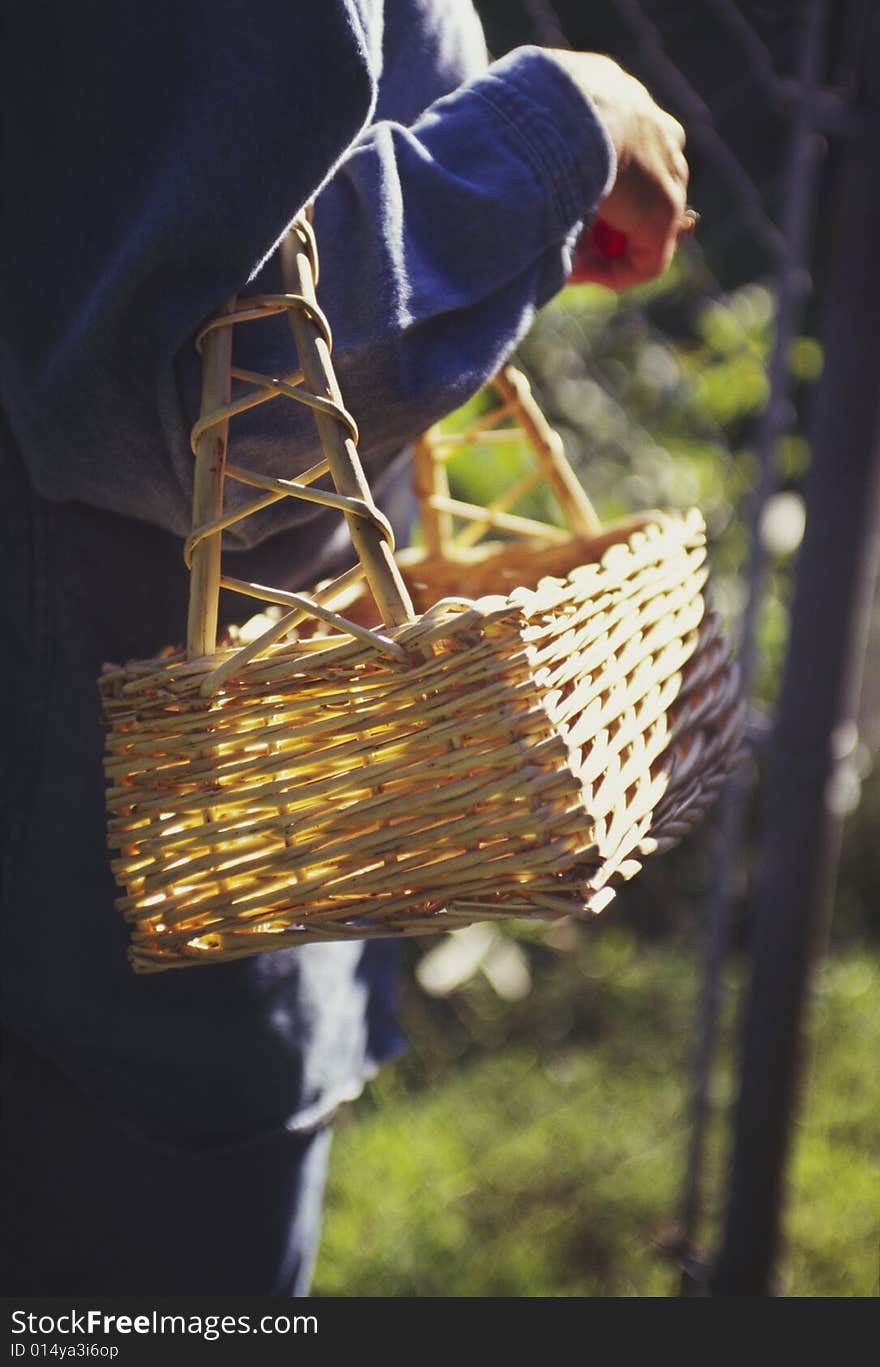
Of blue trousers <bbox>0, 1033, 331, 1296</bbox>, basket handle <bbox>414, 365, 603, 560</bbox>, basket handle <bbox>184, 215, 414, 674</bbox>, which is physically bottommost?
blue trousers <bbox>0, 1033, 331, 1296</bbox>

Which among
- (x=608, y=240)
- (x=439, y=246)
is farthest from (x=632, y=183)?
(x=439, y=246)

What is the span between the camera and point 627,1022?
2254mm

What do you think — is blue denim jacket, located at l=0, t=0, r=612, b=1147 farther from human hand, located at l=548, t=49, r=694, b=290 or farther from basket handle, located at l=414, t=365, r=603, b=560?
basket handle, located at l=414, t=365, r=603, b=560

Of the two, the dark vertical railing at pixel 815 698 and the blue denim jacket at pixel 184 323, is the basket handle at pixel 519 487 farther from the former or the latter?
the dark vertical railing at pixel 815 698

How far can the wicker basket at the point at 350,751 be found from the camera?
647mm

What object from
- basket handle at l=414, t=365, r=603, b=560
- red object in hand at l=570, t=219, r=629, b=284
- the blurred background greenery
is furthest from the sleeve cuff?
the blurred background greenery

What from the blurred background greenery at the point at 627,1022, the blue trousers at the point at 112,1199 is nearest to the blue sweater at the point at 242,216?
the blue trousers at the point at 112,1199

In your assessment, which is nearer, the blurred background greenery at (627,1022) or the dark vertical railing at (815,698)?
the dark vertical railing at (815,698)

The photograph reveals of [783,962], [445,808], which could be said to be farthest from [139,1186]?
[783,962]

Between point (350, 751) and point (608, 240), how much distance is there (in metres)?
0.46

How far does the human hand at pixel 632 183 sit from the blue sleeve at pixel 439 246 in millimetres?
44

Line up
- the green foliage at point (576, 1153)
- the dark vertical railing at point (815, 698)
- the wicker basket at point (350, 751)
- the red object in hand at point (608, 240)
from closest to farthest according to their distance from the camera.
A: 1. the wicker basket at point (350, 751)
2. the red object in hand at point (608, 240)
3. the dark vertical railing at point (815, 698)
4. the green foliage at point (576, 1153)

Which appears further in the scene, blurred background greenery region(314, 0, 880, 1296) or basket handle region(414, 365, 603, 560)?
blurred background greenery region(314, 0, 880, 1296)

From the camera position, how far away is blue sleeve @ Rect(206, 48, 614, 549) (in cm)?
72
